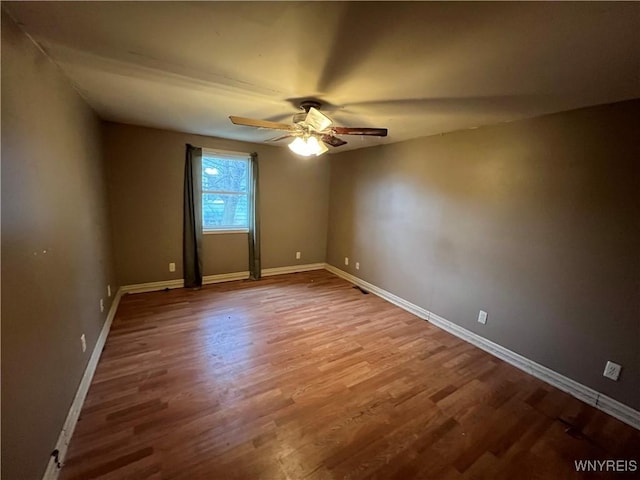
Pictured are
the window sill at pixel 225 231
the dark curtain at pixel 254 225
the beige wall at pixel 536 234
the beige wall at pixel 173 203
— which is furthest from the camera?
the dark curtain at pixel 254 225

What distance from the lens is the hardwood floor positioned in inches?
59.7

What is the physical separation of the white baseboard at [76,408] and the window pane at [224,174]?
219cm

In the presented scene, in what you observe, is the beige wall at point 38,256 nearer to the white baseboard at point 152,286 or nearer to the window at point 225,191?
the white baseboard at point 152,286

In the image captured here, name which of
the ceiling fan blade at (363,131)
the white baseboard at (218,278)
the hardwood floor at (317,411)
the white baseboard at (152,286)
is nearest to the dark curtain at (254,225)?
the white baseboard at (218,278)

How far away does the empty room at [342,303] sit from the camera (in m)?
1.22

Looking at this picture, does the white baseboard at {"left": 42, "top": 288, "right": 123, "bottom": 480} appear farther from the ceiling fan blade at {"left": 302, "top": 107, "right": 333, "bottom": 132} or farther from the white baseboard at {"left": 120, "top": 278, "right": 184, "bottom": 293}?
the ceiling fan blade at {"left": 302, "top": 107, "right": 333, "bottom": 132}

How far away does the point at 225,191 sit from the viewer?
13.7 feet

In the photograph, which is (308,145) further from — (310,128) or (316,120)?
(316,120)

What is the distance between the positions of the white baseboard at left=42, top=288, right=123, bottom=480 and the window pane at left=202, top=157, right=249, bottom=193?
2.19 meters

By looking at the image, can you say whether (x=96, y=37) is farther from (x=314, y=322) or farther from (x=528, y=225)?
(x=528, y=225)

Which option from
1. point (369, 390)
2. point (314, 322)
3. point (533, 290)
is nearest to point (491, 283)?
point (533, 290)

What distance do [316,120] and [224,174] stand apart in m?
2.49

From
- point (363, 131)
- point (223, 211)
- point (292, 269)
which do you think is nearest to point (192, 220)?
point (223, 211)

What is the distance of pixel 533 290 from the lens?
7.77 ft
